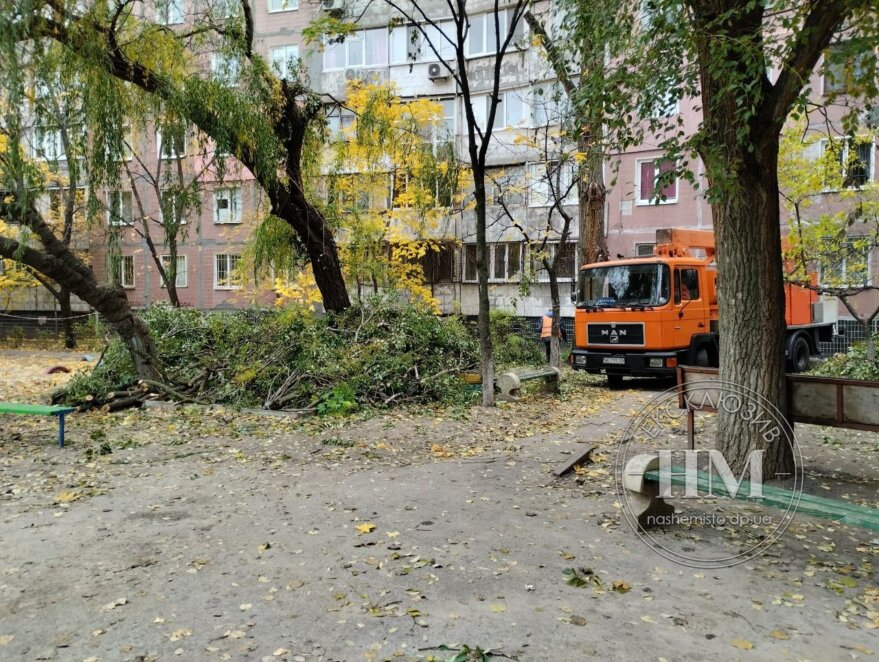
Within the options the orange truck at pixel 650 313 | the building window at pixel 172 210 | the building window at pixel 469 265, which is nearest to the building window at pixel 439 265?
the building window at pixel 469 265

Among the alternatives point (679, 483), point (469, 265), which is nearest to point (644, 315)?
point (679, 483)

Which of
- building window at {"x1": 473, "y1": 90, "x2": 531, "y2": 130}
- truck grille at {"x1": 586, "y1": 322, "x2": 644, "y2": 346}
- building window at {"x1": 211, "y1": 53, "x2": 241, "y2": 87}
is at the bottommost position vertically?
truck grille at {"x1": 586, "y1": 322, "x2": 644, "y2": 346}

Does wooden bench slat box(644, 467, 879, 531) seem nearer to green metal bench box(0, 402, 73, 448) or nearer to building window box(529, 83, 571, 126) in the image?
building window box(529, 83, 571, 126)

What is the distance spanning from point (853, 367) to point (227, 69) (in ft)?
40.2

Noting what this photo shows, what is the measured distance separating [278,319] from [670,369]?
7.65 m

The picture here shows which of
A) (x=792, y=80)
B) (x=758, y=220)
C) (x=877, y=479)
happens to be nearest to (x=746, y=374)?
(x=758, y=220)

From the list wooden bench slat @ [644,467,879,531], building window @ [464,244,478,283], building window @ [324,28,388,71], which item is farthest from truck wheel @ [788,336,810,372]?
building window @ [324,28,388,71]

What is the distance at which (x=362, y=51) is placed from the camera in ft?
91.6

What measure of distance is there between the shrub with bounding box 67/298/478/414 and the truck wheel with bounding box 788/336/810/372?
7.90 metres

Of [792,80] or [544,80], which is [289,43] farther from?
[792,80]

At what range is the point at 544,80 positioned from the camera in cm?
2475

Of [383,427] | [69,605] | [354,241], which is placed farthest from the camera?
[354,241]

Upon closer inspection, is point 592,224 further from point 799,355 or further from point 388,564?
point 388,564

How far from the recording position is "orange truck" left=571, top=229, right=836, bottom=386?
43.5ft
